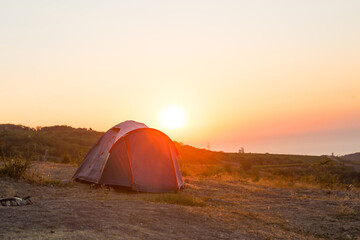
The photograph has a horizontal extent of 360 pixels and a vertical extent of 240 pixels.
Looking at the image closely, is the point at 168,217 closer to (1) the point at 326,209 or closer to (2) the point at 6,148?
(1) the point at 326,209

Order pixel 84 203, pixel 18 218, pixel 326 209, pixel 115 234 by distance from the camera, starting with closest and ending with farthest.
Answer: pixel 115 234
pixel 18 218
pixel 84 203
pixel 326 209

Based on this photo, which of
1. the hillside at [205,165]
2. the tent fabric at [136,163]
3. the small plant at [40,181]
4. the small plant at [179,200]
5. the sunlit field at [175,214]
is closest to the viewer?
the sunlit field at [175,214]

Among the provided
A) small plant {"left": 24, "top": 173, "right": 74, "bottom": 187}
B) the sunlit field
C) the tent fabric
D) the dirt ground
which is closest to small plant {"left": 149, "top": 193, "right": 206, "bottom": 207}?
the sunlit field

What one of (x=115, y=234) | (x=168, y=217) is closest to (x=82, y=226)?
(x=115, y=234)

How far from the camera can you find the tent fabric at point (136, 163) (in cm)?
1165

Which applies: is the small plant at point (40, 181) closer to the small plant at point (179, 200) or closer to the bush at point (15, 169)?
the bush at point (15, 169)

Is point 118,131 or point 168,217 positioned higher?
point 118,131

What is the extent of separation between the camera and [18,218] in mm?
5738

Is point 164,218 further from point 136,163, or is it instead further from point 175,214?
point 136,163

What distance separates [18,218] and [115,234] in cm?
187

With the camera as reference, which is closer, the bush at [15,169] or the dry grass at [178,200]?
the dry grass at [178,200]

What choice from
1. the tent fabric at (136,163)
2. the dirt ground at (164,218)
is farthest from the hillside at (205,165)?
the dirt ground at (164,218)

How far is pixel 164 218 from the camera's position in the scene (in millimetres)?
6969

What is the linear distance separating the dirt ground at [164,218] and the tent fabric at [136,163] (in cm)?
58
